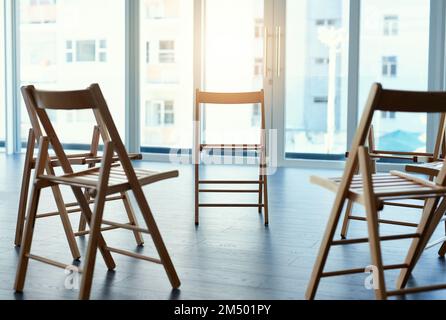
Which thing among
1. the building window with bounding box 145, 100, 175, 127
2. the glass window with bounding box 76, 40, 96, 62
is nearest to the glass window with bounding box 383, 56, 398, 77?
the building window with bounding box 145, 100, 175, 127

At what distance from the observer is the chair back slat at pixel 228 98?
3801 millimetres

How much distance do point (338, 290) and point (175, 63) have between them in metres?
5.55

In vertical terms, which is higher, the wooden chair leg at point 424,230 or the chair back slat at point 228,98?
the chair back slat at point 228,98

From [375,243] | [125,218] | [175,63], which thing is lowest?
[125,218]

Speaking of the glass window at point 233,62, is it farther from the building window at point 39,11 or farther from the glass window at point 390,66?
the building window at point 39,11

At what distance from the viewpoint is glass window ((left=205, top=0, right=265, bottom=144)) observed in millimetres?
7234

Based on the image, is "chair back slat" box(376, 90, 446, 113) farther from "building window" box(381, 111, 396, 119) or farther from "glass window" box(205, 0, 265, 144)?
"glass window" box(205, 0, 265, 144)

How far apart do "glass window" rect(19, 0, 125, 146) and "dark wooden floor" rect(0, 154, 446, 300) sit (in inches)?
138
